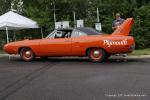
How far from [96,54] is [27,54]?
10.4 ft

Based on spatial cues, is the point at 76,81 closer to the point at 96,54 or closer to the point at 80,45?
the point at 96,54

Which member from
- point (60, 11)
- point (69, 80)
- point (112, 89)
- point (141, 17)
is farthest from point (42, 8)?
point (112, 89)

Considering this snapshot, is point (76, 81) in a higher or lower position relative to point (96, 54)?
lower

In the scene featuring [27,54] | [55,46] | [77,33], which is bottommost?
[27,54]

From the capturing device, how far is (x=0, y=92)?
33.0 ft

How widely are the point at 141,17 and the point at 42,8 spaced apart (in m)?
5.86

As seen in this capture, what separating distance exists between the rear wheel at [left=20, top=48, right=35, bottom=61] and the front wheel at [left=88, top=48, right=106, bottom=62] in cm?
263

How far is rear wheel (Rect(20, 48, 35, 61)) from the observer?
686 inches

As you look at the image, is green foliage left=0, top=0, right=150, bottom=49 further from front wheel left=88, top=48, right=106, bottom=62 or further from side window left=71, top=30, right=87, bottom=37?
front wheel left=88, top=48, right=106, bottom=62

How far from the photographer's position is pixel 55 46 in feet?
54.4

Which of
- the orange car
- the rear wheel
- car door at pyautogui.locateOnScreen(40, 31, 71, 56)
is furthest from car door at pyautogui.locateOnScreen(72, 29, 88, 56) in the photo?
the rear wheel

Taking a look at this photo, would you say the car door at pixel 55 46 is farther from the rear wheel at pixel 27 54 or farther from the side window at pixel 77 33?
the rear wheel at pixel 27 54

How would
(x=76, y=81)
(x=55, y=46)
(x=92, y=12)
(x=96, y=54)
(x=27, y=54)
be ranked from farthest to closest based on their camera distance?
(x=92, y=12), (x=27, y=54), (x=55, y=46), (x=96, y=54), (x=76, y=81)

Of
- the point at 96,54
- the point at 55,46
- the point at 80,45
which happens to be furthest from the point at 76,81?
the point at 55,46
